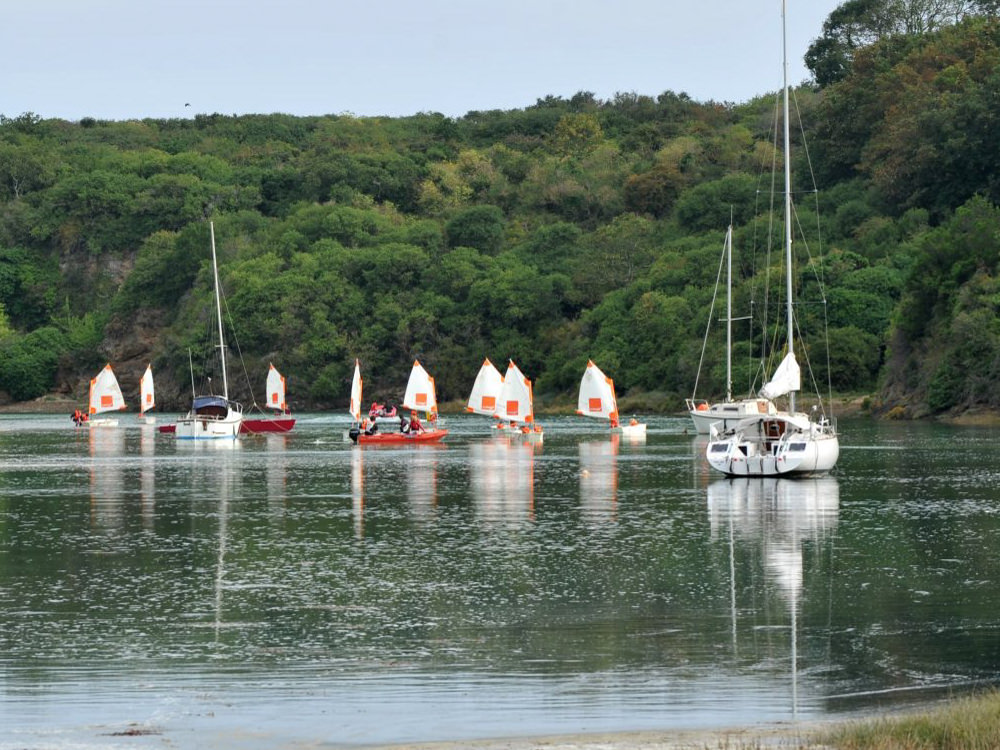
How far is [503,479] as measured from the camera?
59.3m

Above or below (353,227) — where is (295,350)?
below

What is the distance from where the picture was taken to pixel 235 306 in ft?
539

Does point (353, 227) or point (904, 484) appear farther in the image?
point (353, 227)

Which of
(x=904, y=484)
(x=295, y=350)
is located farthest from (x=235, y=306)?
(x=904, y=484)

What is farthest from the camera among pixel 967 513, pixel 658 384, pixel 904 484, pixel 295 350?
pixel 295 350

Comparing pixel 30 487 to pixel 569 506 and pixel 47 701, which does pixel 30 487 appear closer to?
pixel 569 506

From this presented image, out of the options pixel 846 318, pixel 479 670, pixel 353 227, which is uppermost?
pixel 353 227

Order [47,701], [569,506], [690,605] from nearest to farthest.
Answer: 1. [47,701]
2. [690,605]
3. [569,506]

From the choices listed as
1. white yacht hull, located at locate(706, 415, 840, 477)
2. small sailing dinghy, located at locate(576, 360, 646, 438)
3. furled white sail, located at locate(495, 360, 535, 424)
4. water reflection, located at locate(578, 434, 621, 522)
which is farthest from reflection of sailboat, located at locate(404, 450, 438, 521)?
small sailing dinghy, located at locate(576, 360, 646, 438)

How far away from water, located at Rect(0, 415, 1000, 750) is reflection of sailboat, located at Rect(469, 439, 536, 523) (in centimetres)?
36

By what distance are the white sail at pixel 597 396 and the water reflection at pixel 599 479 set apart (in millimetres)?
11624

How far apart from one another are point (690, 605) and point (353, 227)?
149533mm

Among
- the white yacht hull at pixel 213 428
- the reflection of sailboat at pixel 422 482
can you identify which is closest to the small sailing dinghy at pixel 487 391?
the white yacht hull at pixel 213 428

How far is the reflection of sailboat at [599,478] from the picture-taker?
47.1 metres
